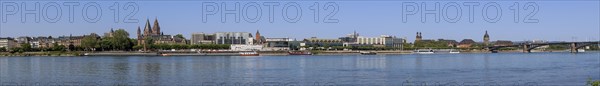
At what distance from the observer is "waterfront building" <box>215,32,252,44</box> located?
346 feet

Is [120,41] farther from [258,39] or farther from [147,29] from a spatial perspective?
[258,39]

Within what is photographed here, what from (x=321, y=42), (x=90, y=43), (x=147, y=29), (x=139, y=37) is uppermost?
(x=147, y=29)

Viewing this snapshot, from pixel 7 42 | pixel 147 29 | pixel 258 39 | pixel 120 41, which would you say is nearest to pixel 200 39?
pixel 147 29

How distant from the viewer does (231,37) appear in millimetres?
106562

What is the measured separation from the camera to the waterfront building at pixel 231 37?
346 feet

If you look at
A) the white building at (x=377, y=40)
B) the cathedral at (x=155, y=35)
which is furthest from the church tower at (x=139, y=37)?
the white building at (x=377, y=40)

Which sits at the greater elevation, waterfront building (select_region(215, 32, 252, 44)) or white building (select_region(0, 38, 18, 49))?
waterfront building (select_region(215, 32, 252, 44))

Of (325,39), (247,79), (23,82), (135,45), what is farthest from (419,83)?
(325,39)

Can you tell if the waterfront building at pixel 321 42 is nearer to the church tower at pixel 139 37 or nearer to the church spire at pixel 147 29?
the church spire at pixel 147 29

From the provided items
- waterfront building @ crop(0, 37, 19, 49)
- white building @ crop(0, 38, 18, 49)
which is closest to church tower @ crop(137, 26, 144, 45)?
waterfront building @ crop(0, 37, 19, 49)

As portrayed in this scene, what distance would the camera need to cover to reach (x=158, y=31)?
101062 millimetres

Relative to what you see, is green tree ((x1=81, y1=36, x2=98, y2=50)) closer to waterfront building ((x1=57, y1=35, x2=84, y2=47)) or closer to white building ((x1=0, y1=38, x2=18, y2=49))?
waterfront building ((x1=57, y1=35, x2=84, y2=47))

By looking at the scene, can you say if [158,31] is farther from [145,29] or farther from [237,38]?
[237,38]

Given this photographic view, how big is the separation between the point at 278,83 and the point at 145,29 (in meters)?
79.8
